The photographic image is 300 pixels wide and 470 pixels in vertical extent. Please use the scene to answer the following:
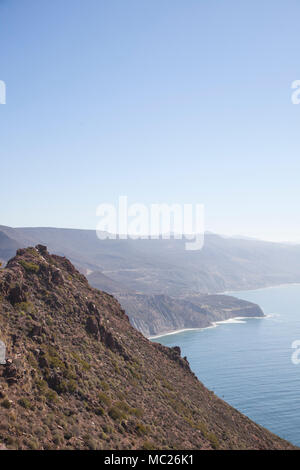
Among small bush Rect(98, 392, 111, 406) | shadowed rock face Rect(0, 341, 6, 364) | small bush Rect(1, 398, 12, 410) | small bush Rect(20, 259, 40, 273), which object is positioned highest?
small bush Rect(20, 259, 40, 273)

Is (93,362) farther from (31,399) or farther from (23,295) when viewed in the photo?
(31,399)

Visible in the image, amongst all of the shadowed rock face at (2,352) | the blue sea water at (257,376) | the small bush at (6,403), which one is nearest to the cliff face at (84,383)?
the small bush at (6,403)

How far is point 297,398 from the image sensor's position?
104000 millimetres

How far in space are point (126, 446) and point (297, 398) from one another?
98.4m

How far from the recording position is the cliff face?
18859 millimetres

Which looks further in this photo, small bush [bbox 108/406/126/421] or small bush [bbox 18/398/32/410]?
small bush [bbox 108/406/126/421]

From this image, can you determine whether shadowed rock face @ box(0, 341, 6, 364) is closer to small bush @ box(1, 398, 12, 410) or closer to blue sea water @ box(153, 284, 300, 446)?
small bush @ box(1, 398, 12, 410)

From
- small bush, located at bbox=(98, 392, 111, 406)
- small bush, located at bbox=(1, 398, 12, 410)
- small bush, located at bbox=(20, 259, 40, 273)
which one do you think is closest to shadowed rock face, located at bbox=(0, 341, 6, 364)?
small bush, located at bbox=(1, 398, 12, 410)

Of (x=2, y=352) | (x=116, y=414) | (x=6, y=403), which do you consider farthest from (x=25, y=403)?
(x=116, y=414)

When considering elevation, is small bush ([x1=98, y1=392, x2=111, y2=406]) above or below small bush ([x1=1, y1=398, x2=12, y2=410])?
below

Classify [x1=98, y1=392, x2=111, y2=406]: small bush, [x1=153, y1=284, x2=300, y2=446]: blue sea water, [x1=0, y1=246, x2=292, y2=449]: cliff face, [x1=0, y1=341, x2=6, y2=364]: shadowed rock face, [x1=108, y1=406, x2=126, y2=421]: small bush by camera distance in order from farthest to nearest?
1. [x1=153, y1=284, x2=300, y2=446]: blue sea water
2. [x1=98, y1=392, x2=111, y2=406]: small bush
3. [x1=108, y1=406, x2=126, y2=421]: small bush
4. [x1=0, y1=341, x2=6, y2=364]: shadowed rock face
5. [x1=0, y1=246, x2=292, y2=449]: cliff face

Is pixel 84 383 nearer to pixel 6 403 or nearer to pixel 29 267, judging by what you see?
pixel 6 403

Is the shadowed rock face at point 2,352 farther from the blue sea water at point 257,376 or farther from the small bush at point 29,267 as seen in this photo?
the blue sea water at point 257,376

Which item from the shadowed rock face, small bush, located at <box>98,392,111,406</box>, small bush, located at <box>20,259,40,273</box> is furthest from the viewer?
small bush, located at <box>20,259,40,273</box>
